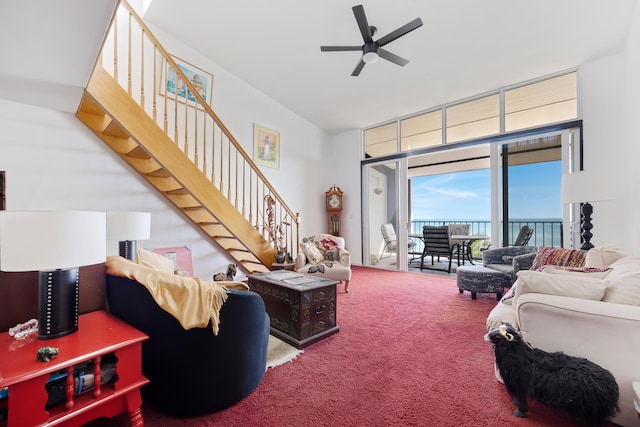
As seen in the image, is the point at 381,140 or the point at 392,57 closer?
the point at 392,57

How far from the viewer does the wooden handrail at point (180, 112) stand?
3050 mm

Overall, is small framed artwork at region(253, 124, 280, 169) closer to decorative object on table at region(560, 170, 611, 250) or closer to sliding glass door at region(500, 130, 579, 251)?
sliding glass door at region(500, 130, 579, 251)

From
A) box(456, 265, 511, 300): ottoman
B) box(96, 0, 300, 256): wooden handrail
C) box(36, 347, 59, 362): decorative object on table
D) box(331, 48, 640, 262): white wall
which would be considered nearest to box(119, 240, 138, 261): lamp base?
box(96, 0, 300, 256): wooden handrail

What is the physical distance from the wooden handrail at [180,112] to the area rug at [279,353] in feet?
6.64

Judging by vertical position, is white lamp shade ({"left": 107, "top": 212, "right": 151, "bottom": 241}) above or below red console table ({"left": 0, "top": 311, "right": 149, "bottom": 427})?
above

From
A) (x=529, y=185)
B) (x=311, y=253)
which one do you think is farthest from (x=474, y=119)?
(x=311, y=253)

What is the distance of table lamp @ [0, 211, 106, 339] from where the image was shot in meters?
1.12

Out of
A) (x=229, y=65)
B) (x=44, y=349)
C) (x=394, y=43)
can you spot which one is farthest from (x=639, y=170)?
(x=229, y=65)

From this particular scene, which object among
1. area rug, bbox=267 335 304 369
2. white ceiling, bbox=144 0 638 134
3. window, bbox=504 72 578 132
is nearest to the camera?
area rug, bbox=267 335 304 369

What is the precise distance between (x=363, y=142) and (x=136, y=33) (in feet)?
14.2

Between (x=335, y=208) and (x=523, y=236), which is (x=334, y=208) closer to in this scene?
(x=335, y=208)

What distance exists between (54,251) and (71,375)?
0.52 m

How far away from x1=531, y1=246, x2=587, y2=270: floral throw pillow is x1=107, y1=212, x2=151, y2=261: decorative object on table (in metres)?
3.83

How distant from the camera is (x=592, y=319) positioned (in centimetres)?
130
